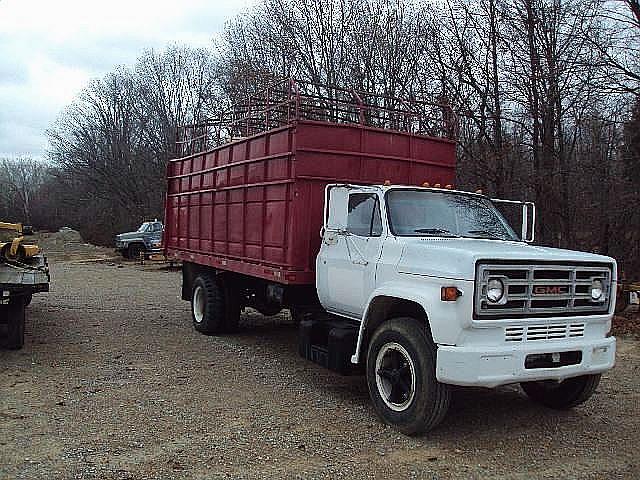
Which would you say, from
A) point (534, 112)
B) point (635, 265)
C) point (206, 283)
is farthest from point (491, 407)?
point (534, 112)

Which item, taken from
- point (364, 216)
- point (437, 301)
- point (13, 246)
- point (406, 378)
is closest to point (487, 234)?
point (364, 216)

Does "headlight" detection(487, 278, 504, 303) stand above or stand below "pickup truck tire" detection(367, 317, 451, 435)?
above

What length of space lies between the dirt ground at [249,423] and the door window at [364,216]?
67.7 inches

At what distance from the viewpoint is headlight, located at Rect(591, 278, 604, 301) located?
18.8ft

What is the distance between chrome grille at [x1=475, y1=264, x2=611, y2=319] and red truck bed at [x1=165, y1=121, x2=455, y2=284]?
2.75 m

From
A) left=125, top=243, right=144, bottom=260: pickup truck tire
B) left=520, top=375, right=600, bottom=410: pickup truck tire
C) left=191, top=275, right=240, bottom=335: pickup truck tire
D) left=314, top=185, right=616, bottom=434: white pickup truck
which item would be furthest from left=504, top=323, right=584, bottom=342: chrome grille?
left=125, top=243, right=144, bottom=260: pickup truck tire

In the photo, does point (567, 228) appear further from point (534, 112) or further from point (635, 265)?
point (534, 112)

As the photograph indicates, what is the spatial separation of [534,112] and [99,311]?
33.5ft

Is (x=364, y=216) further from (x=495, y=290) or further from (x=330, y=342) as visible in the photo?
(x=495, y=290)

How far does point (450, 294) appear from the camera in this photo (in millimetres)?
5188

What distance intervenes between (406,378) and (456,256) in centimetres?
122

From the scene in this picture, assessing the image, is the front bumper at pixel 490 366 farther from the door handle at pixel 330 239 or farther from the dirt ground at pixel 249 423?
the door handle at pixel 330 239

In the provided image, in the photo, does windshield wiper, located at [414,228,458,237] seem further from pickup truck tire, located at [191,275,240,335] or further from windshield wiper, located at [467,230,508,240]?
pickup truck tire, located at [191,275,240,335]

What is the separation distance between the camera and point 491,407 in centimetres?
660
